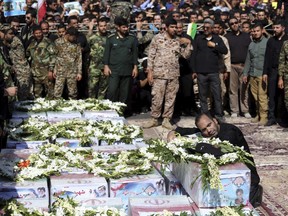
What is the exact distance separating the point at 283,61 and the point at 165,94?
2.36 metres

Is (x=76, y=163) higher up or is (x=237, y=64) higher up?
(x=76, y=163)

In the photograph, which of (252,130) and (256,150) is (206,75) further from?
(256,150)

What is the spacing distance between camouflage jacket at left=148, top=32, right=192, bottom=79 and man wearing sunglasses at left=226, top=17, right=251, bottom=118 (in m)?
1.82

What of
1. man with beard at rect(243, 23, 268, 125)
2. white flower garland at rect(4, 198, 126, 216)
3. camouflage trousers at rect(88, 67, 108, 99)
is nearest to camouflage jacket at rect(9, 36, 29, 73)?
camouflage trousers at rect(88, 67, 108, 99)

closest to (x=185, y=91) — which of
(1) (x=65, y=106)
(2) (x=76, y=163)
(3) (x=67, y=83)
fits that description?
(3) (x=67, y=83)

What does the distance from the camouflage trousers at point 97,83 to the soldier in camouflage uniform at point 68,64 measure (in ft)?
1.10

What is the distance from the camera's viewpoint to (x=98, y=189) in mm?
6438

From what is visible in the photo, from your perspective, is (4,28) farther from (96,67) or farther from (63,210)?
(63,210)

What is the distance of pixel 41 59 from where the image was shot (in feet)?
44.5

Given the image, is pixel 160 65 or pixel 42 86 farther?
pixel 42 86

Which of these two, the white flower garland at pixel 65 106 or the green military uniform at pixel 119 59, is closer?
the white flower garland at pixel 65 106

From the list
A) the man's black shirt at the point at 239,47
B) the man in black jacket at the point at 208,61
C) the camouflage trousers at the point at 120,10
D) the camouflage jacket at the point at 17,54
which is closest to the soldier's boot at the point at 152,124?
the man in black jacket at the point at 208,61

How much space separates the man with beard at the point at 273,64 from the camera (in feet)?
42.5

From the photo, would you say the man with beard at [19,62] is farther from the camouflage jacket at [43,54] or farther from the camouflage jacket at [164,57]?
the camouflage jacket at [164,57]
